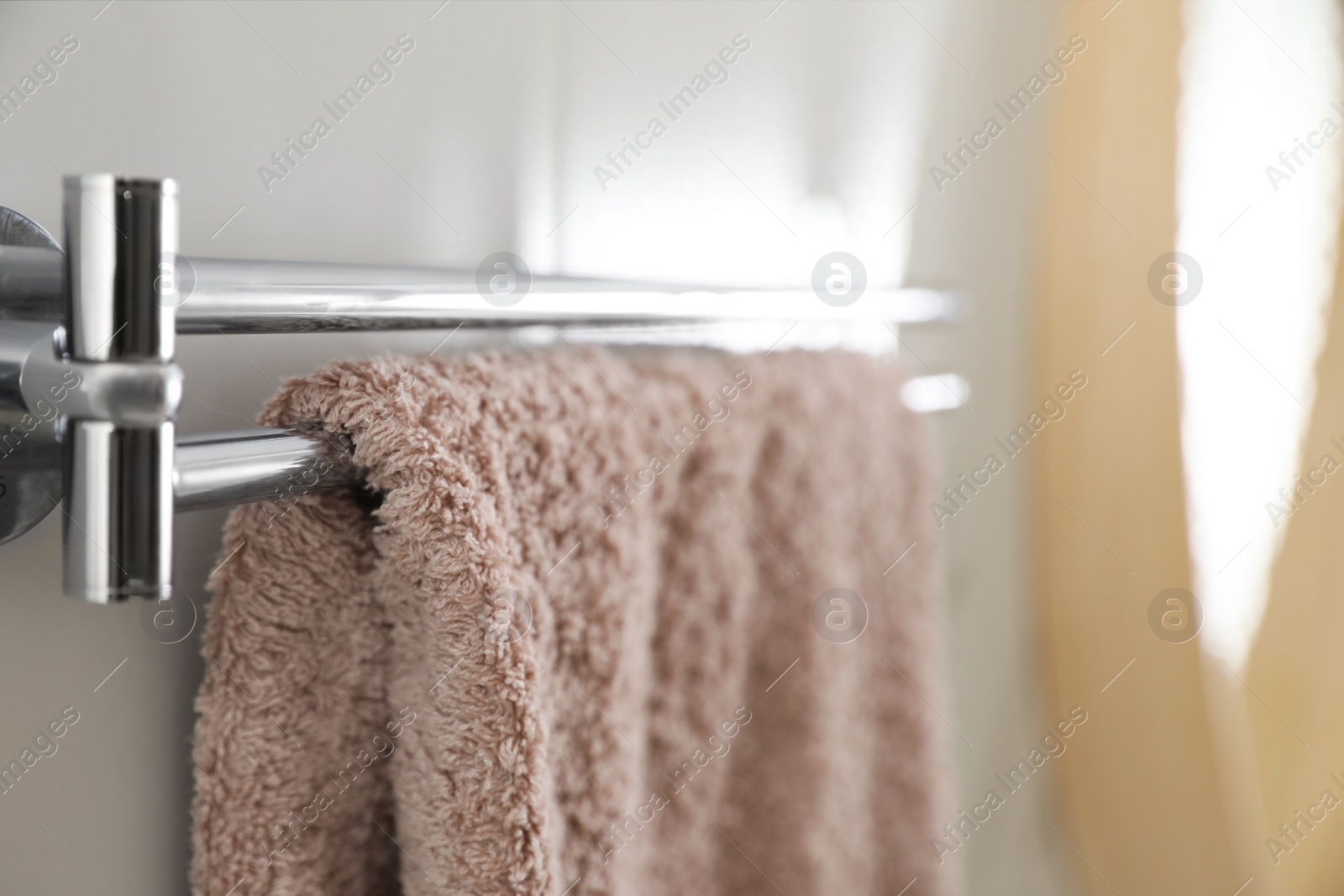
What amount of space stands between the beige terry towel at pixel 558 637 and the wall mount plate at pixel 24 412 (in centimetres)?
5

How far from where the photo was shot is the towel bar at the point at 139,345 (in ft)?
0.70

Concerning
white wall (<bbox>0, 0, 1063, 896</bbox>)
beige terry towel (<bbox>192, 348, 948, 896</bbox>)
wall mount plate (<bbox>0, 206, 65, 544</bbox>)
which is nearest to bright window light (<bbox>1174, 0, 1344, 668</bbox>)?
white wall (<bbox>0, 0, 1063, 896</bbox>)

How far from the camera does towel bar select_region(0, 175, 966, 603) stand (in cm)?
21

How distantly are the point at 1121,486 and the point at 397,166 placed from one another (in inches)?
28.2

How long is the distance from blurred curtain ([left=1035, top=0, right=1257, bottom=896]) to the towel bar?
0.64 meters

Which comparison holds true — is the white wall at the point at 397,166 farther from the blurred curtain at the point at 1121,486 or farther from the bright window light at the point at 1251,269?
the bright window light at the point at 1251,269

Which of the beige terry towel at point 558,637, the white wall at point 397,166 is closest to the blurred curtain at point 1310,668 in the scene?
the white wall at point 397,166

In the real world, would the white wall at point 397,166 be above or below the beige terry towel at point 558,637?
above

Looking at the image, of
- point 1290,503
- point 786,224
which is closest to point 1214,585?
point 1290,503

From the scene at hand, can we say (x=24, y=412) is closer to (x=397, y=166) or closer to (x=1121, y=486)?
→ (x=397, y=166)

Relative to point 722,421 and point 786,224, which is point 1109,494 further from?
point 722,421

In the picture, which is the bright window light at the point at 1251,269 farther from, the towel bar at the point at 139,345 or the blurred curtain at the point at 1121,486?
the towel bar at the point at 139,345

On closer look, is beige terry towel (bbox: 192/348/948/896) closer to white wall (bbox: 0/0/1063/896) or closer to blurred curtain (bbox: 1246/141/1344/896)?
white wall (bbox: 0/0/1063/896)

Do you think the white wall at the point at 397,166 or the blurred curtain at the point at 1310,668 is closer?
the white wall at the point at 397,166
